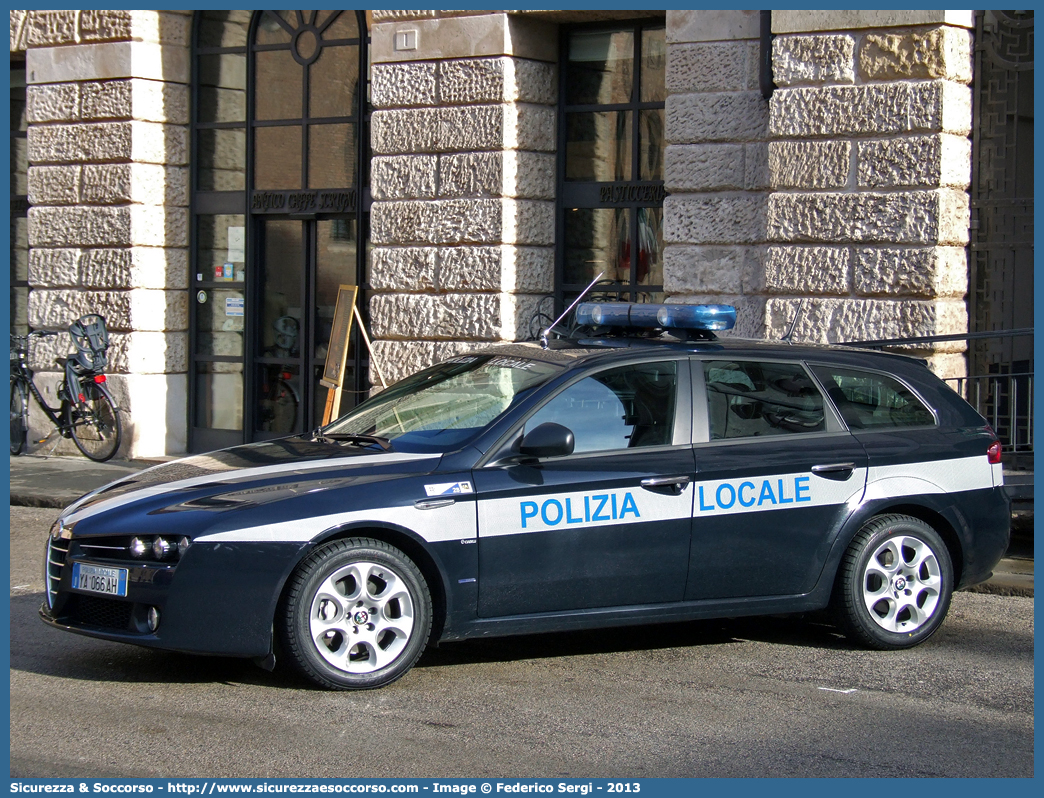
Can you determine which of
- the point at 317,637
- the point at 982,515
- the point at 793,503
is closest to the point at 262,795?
the point at 317,637

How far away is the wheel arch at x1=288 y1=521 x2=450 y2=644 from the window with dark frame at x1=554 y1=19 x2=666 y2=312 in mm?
6656

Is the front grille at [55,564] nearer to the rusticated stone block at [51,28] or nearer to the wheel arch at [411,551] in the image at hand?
the wheel arch at [411,551]

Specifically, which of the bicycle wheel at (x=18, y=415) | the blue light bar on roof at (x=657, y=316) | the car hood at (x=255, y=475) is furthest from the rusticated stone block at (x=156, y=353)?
the blue light bar on roof at (x=657, y=316)

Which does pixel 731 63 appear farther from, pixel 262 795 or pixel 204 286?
pixel 262 795

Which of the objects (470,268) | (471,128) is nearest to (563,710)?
(470,268)

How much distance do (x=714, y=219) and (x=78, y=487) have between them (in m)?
6.13

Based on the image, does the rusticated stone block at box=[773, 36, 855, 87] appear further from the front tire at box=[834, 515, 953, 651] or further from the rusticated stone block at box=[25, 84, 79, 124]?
the rusticated stone block at box=[25, 84, 79, 124]

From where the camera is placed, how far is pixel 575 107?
12.3 metres

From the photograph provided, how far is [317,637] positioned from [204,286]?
30.8 ft

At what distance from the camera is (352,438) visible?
626cm

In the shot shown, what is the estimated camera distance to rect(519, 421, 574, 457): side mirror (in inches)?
223

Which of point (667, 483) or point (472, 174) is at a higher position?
point (472, 174)

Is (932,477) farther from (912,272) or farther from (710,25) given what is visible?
(710,25)

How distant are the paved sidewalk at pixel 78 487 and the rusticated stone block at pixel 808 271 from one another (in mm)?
2367
